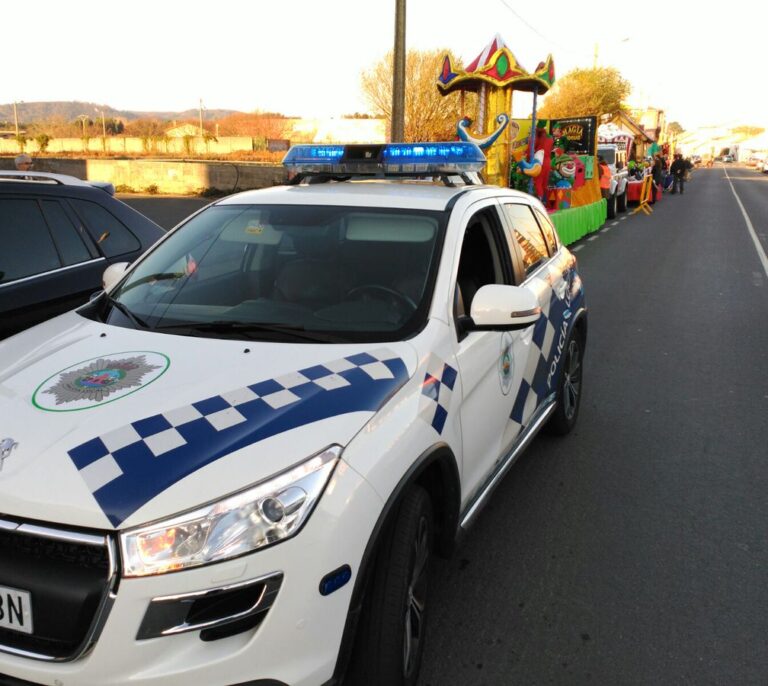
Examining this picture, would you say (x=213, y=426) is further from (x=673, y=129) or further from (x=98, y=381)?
(x=673, y=129)

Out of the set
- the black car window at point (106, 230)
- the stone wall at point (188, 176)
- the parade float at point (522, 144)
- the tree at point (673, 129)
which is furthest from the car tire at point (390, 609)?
the tree at point (673, 129)

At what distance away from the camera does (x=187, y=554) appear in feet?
5.73

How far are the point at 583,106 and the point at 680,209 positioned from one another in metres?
32.5

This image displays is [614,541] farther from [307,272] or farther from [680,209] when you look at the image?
[680,209]

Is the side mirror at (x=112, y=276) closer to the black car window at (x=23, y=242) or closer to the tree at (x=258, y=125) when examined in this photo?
the black car window at (x=23, y=242)

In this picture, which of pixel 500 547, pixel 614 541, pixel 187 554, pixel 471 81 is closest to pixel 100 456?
pixel 187 554

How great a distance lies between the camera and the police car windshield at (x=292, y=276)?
108 inches

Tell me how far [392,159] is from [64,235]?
6.98 feet

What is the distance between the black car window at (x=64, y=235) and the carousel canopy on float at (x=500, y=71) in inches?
582

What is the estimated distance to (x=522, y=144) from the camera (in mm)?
19766

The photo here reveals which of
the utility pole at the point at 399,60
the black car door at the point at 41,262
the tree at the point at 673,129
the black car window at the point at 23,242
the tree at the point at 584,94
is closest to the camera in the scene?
Result: the black car door at the point at 41,262

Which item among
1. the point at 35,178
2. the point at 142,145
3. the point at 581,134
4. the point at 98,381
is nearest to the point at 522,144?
the point at 581,134

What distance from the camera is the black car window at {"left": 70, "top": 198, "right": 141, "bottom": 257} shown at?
184 inches

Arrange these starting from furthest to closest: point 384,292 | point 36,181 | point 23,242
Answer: point 36,181, point 23,242, point 384,292
